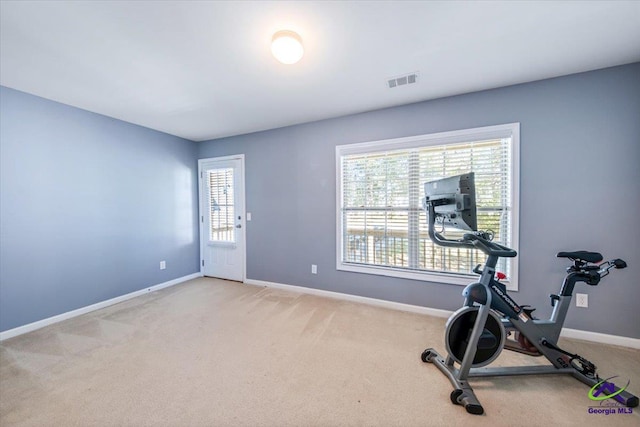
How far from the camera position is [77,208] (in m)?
2.82

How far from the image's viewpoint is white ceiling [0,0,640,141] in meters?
1.49

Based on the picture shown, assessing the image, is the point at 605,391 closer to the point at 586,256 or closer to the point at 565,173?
the point at 586,256

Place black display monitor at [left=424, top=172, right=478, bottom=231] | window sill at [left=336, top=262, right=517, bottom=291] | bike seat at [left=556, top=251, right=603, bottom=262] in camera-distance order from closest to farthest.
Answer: black display monitor at [left=424, top=172, right=478, bottom=231] → bike seat at [left=556, top=251, right=603, bottom=262] → window sill at [left=336, top=262, right=517, bottom=291]

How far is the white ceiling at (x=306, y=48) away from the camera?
58.6 inches

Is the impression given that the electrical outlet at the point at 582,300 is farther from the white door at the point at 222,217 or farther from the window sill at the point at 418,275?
the white door at the point at 222,217

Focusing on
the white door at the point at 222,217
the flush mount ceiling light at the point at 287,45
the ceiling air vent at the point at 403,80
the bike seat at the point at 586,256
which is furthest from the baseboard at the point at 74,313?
the bike seat at the point at 586,256

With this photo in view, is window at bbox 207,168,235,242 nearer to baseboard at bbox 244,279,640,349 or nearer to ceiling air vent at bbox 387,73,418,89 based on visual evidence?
baseboard at bbox 244,279,640,349

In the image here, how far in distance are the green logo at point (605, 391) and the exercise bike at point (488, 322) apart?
0.01 meters

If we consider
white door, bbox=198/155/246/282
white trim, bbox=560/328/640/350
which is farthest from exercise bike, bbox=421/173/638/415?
white door, bbox=198/155/246/282

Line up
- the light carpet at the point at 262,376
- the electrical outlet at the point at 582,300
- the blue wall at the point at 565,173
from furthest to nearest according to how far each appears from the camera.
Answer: the electrical outlet at the point at 582,300 → the blue wall at the point at 565,173 → the light carpet at the point at 262,376

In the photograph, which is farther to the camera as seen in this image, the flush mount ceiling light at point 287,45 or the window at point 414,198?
the window at point 414,198

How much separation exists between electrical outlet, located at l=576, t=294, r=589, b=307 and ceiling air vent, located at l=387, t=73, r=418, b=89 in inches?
99.7

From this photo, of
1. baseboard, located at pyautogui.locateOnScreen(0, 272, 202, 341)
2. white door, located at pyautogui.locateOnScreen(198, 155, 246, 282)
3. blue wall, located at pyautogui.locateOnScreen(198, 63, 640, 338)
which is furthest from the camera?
white door, located at pyautogui.locateOnScreen(198, 155, 246, 282)

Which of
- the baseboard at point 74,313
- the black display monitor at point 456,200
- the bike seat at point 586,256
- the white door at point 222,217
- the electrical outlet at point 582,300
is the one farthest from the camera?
the white door at point 222,217
